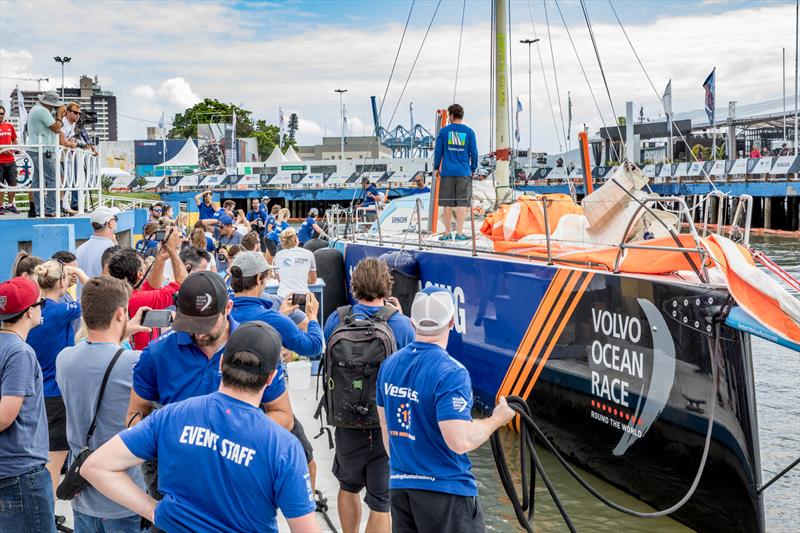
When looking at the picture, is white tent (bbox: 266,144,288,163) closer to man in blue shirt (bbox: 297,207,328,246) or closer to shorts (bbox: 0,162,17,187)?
man in blue shirt (bbox: 297,207,328,246)

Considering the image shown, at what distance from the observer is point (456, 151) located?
9.65m

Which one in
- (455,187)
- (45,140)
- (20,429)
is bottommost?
(20,429)

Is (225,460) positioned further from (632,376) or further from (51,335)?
(632,376)

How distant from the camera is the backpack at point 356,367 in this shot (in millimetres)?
4668

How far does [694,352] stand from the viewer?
17.8ft

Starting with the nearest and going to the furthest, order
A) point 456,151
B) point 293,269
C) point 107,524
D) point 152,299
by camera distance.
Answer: point 107,524
point 152,299
point 293,269
point 456,151

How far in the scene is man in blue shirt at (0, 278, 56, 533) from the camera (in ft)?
11.7

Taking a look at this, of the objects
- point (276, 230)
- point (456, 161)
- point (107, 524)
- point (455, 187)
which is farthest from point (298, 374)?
point (276, 230)

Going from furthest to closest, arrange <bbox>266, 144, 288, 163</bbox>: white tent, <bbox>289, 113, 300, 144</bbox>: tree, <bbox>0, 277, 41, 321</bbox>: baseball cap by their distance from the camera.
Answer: <bbox>289, 113, 300, 144</bbox>: tree < <bbox>266, 144, 288, 163</bbox>: white tent < <bbox>0, 277, 41, 321</bbox>: baseball cap

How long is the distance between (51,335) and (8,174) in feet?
21.0

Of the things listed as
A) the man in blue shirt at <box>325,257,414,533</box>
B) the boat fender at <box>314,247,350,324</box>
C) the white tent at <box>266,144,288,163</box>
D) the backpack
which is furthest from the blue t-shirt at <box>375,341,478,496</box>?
the white tent at <box>266,144,288,163</box>

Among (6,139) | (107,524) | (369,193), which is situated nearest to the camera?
(107,524)

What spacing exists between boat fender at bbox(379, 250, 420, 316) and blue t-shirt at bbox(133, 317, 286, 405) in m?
6.35

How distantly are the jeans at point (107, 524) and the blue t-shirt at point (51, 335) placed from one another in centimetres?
147
